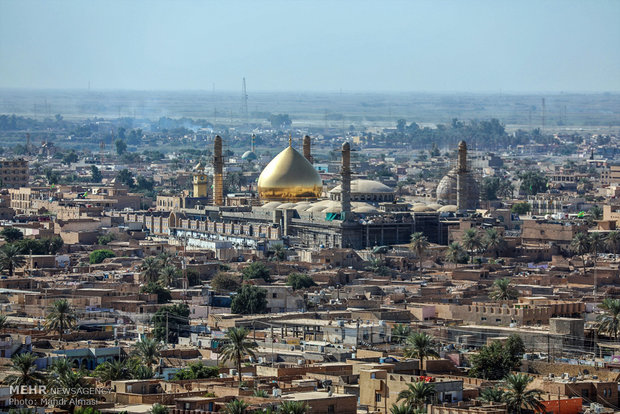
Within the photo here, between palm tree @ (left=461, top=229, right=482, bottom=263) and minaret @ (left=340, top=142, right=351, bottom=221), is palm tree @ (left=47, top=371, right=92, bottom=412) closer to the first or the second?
palm tree @ (left=461, top=229, right=482, bottom=263)

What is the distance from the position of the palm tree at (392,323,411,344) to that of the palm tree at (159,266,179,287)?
14097 mm

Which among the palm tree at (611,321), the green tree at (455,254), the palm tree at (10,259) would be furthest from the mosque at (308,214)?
the palm tree at (611,321)

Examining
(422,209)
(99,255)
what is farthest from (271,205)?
(99,255)

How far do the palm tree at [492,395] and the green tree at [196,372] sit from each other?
213 inches

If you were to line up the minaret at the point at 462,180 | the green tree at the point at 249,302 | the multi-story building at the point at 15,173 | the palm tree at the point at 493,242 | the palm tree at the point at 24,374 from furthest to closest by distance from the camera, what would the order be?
1. the multi-story building at the point at 15,173
2. the minaret at the point at 462,180
3. the palm tree at the point at 493,242
4. the green tree at the point at 249,302
5. the palm tree at the point at 24,374

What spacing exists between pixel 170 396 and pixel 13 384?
8.60 feet

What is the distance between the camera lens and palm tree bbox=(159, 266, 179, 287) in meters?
56.3

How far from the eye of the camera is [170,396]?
1192 inches

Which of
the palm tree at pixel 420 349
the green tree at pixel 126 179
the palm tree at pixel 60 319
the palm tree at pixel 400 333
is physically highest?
the palm tree at pixel 420 349

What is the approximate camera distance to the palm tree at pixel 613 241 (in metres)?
69.4

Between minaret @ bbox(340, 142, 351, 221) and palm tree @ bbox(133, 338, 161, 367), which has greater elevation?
palm tree @ bbox(133, 338, 161, 367)

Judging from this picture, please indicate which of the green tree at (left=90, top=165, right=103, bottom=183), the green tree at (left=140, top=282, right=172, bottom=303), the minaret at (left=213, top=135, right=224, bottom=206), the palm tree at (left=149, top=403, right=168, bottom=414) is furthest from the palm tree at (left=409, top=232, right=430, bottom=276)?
the green tree at (left=90, top=165, right=103, bottom=183)

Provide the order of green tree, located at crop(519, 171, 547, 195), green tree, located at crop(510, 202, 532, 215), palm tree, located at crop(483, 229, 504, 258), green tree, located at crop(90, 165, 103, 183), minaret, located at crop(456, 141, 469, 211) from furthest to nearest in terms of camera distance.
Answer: green tree, located at crop(90, 165, 103, 183), green tree, located at crop(519, 171, 547, 195), green tree, located at crop(510, 202, 532, 215), minaret, located at crop(456, 141, 469, 211), palm tree, located at crop(483, 229, 504, 258)

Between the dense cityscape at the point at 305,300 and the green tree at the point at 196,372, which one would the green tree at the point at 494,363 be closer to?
the dense cityscape at the point at 305,300
